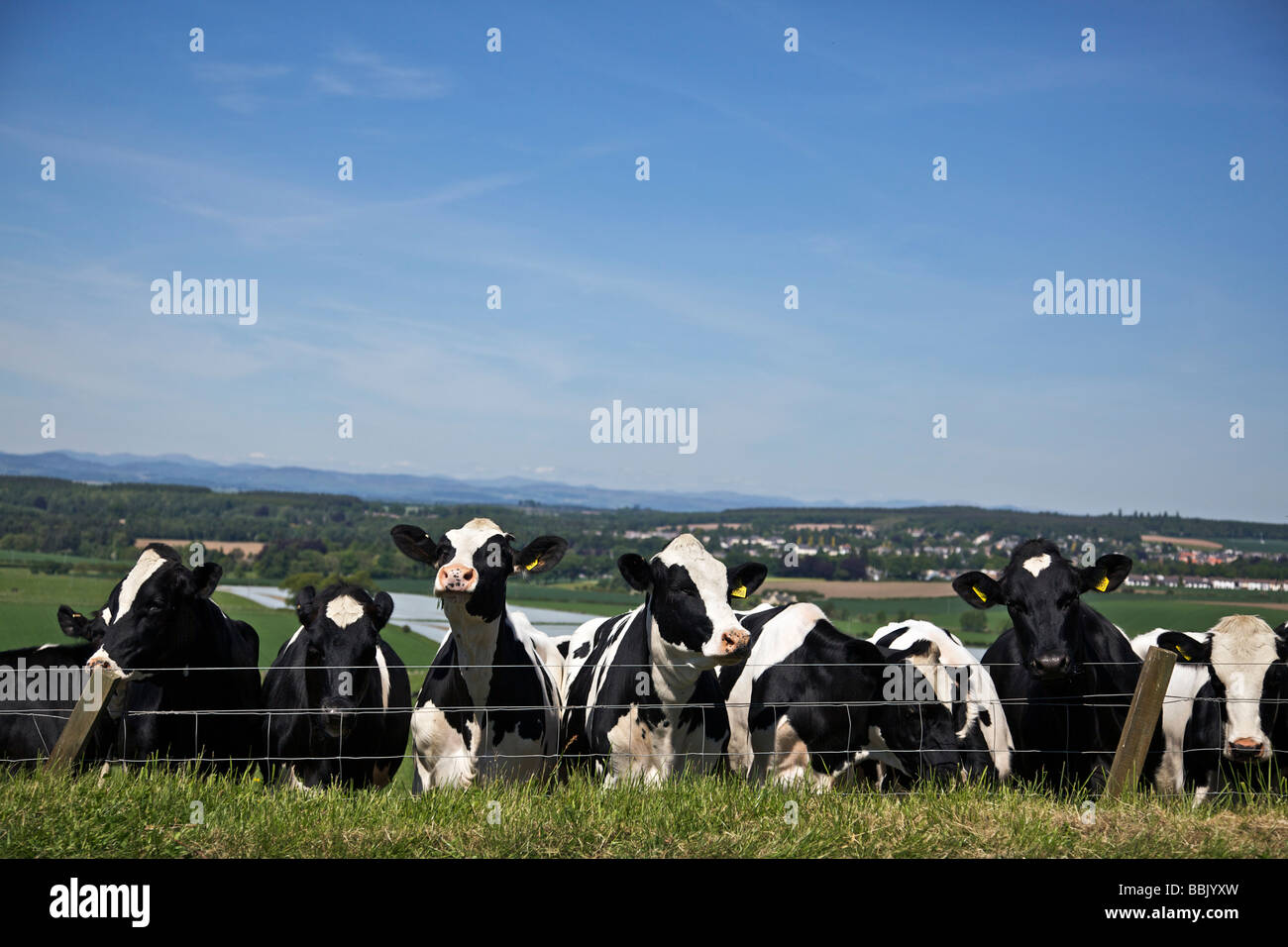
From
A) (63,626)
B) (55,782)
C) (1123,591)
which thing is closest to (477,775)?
(55,782)

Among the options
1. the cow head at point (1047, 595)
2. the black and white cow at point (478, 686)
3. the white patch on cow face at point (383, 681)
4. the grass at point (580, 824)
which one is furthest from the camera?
the white patch on cow face at point (383, 681)

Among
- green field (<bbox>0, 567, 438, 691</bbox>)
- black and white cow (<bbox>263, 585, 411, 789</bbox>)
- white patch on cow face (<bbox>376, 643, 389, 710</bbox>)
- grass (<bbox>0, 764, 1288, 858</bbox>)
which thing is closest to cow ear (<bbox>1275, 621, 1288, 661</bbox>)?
grass (<bbox>0, 764, 1288, 858</bbox>)

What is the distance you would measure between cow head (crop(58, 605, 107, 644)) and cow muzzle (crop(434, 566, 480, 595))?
2.80 metres

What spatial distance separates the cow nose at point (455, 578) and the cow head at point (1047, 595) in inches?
159

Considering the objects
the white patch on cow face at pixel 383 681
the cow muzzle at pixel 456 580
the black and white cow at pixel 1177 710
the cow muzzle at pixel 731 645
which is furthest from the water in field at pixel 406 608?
the cow muzzle at pixel 731 645

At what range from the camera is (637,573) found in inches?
310

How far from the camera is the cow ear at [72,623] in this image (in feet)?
28.4

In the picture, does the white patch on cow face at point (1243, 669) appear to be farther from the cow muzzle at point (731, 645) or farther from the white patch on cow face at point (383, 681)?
the white patch on cow face at point (383, 681)
